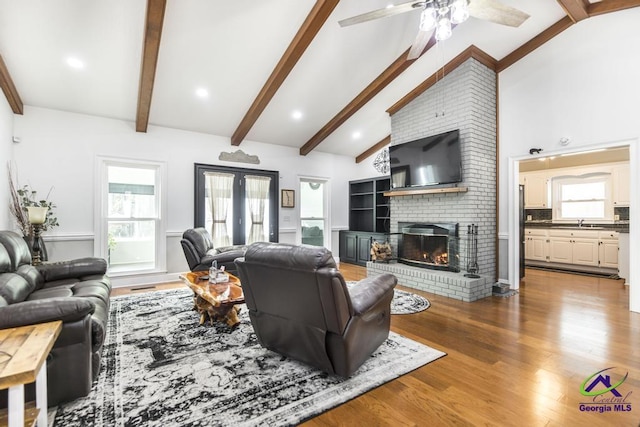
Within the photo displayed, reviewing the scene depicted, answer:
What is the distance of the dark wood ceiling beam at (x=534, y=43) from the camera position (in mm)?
4121

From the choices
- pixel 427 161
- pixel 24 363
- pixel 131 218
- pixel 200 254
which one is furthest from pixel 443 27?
pixel 131 218

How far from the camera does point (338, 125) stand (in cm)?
604

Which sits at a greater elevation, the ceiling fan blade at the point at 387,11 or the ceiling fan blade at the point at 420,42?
the ceiling fan blade at the point at 420,42

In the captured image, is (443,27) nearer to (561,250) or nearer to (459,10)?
(459,10)

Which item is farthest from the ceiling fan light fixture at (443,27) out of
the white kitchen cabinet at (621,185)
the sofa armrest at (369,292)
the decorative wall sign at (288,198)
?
the white kitchen cabinet at (621,185)

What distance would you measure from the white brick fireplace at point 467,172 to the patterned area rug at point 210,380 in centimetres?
217

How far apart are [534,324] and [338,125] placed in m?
4.57

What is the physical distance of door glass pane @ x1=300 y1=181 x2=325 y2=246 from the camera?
23.9 feet

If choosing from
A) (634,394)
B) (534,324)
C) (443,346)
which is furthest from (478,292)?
(634,394)

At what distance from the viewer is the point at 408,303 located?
13.1 feet

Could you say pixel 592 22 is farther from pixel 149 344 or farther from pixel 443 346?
pixel 149 344

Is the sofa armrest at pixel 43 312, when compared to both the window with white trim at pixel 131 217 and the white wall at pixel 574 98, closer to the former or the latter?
the window with white trim at pixel 131 217

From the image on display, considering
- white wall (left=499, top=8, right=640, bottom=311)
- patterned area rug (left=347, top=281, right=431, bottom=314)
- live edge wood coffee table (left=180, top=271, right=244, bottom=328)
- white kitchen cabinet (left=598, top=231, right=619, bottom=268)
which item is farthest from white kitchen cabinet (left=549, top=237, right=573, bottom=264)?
live edge wood coffee table (left=180, top=271, right=244, bottom=328)

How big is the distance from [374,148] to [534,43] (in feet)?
12.2
